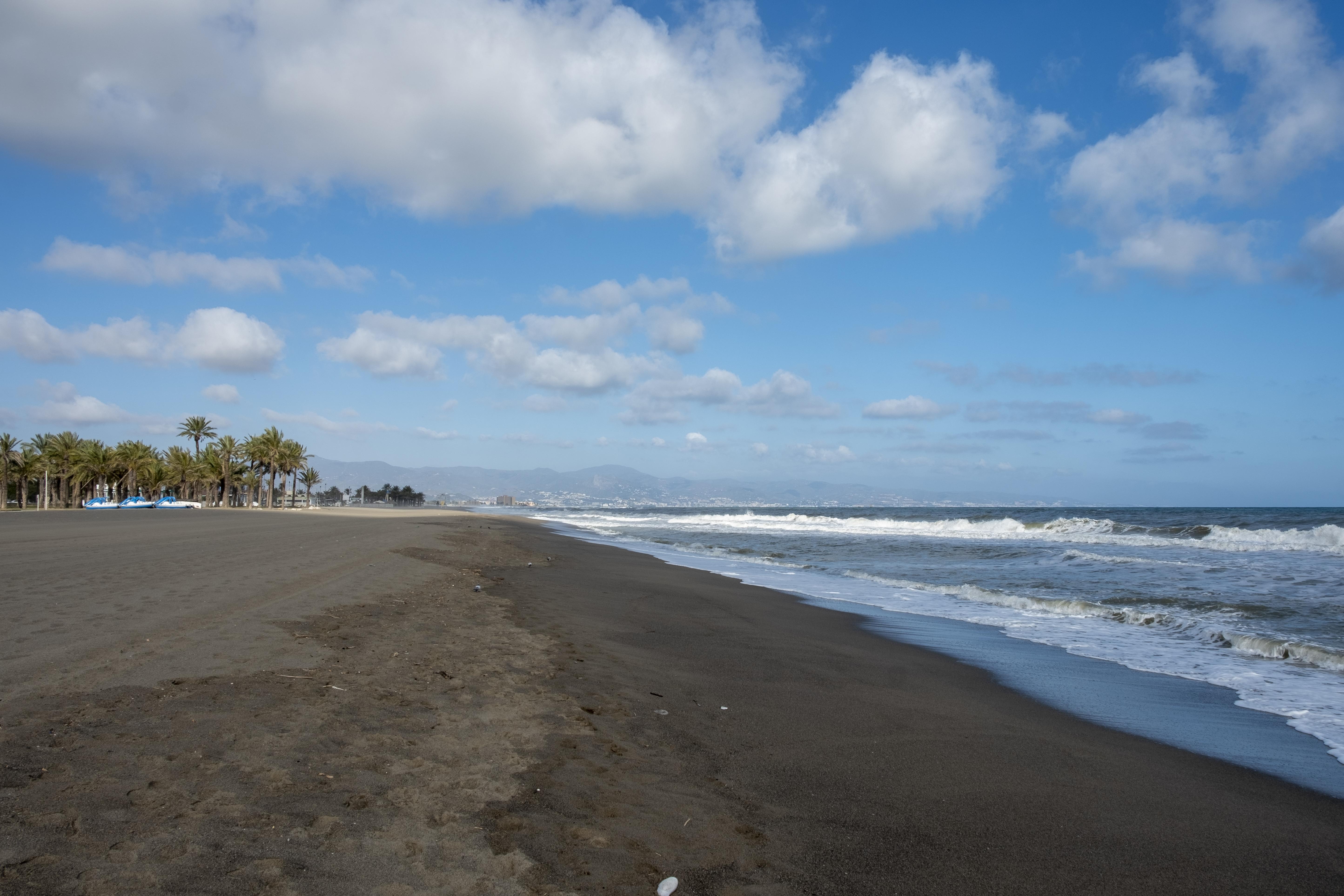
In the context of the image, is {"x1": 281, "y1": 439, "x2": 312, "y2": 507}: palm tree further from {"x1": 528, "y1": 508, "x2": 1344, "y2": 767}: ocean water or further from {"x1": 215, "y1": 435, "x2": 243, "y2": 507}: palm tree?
{"x1": 528, "y1": 508, "x2": 1344, "y2": 767}: ocean water

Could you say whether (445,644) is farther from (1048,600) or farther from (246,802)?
(1048,600)

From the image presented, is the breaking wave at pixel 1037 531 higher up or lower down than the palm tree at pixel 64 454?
lower down

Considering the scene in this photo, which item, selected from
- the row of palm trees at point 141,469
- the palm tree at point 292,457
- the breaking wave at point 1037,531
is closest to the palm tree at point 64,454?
the row of palm trees at point 141,469

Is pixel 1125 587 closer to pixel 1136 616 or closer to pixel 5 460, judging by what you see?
pixel 1136 616

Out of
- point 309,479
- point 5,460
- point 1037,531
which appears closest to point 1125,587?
point 1037,531

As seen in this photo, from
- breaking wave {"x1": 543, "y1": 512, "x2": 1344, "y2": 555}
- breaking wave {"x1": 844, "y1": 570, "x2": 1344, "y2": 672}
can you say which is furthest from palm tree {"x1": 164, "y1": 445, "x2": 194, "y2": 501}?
breaking wave {"x1": 844, "y1": 570, "x2": 1344, "y2": 672}

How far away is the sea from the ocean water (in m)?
0.05

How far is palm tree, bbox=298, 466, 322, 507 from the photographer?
4988 inches

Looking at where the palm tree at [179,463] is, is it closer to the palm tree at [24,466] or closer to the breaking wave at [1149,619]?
the palm tree at [24,466]

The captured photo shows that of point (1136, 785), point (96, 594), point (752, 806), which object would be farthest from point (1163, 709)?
point (96, 594)

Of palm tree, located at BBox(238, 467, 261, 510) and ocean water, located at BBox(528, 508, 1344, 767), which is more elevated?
palm tree, located at BBox(238, 467, 261, 510)

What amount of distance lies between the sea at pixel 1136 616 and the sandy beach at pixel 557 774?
3.18 ft

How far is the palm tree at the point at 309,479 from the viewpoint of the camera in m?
127

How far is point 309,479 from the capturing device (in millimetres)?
128625
